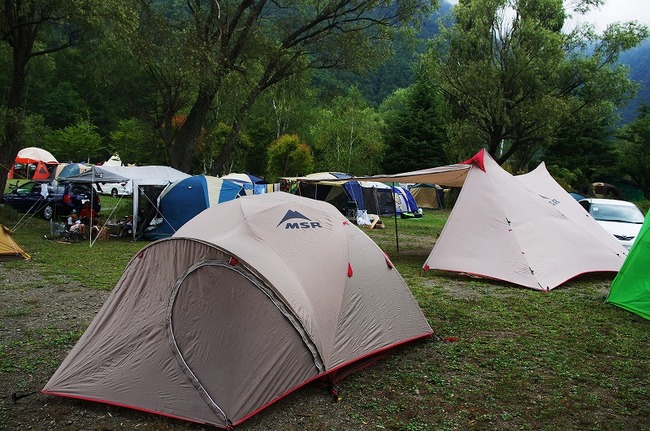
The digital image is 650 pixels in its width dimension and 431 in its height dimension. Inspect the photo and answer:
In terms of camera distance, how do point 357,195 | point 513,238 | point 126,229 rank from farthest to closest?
point 357,195
point 126,229
point 513,238

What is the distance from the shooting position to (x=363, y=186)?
25.0 m

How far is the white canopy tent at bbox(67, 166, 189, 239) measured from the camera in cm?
1371

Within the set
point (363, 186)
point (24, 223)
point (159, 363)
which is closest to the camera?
point (159, 363)

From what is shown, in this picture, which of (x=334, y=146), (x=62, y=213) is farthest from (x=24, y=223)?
(x=334, y=146)

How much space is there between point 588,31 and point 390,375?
27.6 meters

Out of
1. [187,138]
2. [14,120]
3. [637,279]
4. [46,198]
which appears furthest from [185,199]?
[637,279]

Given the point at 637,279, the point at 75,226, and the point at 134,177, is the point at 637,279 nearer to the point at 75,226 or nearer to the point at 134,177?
the point at 134,177

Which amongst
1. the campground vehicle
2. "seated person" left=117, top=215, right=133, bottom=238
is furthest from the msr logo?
Result: the campground vehicle

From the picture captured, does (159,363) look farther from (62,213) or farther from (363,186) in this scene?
(363,186)

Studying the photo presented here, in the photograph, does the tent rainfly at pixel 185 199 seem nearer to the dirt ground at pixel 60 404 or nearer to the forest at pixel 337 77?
the forest at pixel 337 77

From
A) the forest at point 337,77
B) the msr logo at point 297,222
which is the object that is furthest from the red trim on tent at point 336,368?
the forest at point 337,77

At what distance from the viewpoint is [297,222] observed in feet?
17.4

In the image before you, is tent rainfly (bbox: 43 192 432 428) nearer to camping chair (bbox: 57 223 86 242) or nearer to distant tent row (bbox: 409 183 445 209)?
camping chair (bbox: 57 223 86 242)

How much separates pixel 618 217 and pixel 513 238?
5.98m
